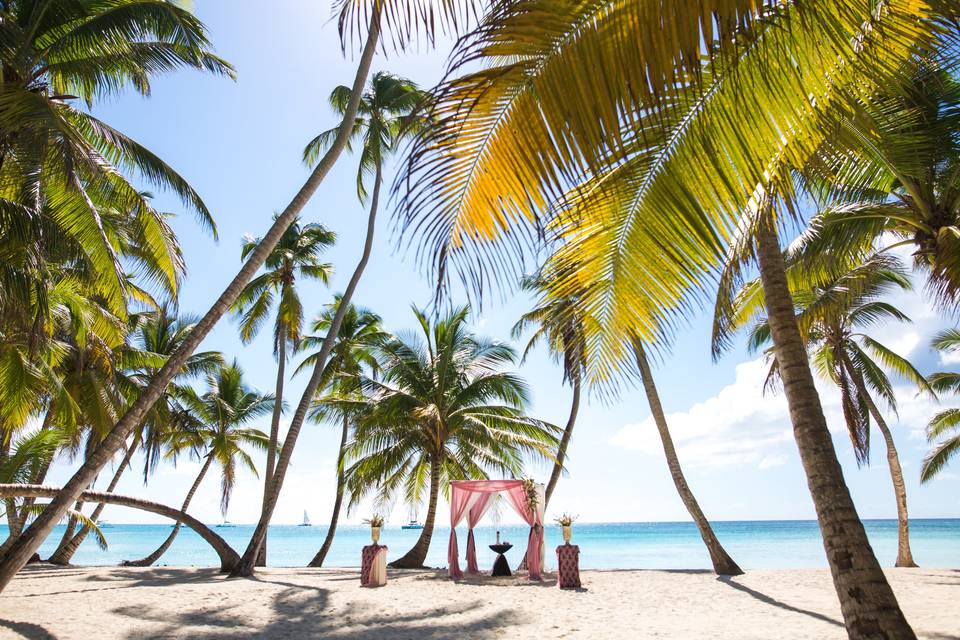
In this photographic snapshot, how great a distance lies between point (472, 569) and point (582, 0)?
13.5 meters

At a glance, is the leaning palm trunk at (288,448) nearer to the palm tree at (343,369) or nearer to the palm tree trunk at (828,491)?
the palm tree at (343,369)

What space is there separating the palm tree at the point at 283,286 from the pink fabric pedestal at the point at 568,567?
31.0ft

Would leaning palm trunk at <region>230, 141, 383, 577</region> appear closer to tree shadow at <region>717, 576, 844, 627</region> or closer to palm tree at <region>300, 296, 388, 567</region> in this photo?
palm tree at <region>300, 296, 388, 567</region>

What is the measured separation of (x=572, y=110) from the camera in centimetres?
194

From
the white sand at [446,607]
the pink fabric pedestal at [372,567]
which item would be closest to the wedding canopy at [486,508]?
the white sand at [446,607]

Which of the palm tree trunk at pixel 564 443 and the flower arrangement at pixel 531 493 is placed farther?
the palm tree trunk at pixel 564 443

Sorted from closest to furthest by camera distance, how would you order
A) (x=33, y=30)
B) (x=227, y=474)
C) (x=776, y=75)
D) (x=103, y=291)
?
(x=776, y=75) → (x=33, y=30) → (x=103, y=291) → (x=227, y=474)

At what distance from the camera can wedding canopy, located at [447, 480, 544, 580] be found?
13140 millimetres

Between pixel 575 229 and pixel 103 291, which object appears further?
pixel 103 291

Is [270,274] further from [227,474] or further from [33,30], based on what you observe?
[33,30]

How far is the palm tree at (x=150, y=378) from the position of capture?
52.0 feet

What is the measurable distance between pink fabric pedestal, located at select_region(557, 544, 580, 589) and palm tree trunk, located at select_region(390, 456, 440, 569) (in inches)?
236

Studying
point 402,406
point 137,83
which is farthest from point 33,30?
point 402,406

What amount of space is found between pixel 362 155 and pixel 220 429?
10843 mm
